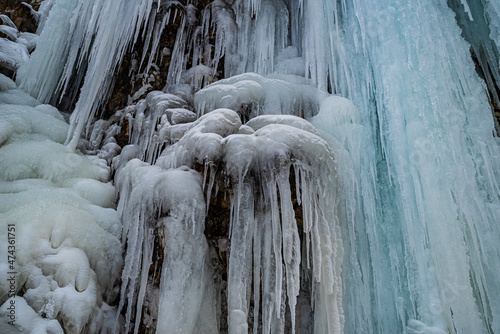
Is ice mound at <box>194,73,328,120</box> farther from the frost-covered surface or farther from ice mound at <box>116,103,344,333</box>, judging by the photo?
the frost-covered surface

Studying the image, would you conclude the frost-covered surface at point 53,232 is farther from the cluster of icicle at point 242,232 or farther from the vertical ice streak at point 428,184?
the vertical ice streak at point 428,184

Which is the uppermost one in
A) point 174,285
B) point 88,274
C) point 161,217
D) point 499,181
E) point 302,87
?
point 302,87

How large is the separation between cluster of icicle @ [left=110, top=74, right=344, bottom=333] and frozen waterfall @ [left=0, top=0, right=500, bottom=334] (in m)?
0.02

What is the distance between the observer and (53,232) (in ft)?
11.6

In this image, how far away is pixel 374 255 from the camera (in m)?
4.21

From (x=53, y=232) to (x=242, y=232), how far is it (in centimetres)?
206

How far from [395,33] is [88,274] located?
549cm

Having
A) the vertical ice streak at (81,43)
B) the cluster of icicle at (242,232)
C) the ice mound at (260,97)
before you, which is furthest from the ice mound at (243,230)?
the vertical ice streak at (81,43)

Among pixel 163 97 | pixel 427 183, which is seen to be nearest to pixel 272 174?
pixel 427 183

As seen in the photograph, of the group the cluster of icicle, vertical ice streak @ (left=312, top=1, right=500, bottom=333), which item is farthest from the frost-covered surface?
vertical ice streak @ (left=312, top=1, right=500, bottom=333)

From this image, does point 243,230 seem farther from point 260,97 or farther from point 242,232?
point 260,97

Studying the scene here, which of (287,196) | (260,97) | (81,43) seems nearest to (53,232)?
(287,196)

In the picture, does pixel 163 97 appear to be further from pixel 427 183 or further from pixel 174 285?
pixel 427 183

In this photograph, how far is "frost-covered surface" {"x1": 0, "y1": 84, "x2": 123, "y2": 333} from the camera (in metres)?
3.02
